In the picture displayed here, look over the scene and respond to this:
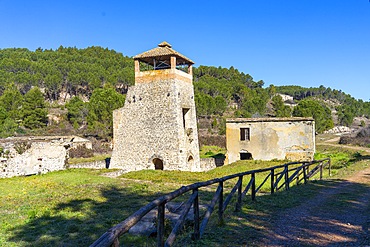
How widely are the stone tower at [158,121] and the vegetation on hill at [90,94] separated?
57.0 ft

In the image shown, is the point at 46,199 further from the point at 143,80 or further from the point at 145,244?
the point at 143,80

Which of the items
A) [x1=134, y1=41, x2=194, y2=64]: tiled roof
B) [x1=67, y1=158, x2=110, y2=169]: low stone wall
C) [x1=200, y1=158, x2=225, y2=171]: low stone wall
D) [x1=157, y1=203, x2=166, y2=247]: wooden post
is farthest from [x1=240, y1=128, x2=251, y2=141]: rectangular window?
[x1=157, y1=203, x2=166, y2=247]: wooden post

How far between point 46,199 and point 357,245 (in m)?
8.91

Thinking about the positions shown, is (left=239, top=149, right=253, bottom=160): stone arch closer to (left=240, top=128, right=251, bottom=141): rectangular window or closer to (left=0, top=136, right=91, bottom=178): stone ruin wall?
(left=240, top=128, right=251, bottom=141): rectangular window

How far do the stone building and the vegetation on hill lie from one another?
1843 centimetres

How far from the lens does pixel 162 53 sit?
21.6 meters

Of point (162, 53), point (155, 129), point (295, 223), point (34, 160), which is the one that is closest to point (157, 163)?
point (155, 129)

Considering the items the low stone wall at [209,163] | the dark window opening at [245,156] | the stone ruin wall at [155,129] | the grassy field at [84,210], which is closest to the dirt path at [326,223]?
the grassy field at [84,210]

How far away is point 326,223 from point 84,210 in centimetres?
605

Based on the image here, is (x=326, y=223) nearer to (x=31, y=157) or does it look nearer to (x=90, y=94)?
(x=31, y=157)

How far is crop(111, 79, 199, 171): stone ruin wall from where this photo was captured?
21.1m

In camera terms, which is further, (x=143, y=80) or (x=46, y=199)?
(x=143, y=80)

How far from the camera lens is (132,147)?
2233cm

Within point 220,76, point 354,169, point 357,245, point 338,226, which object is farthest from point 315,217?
point 220,76
